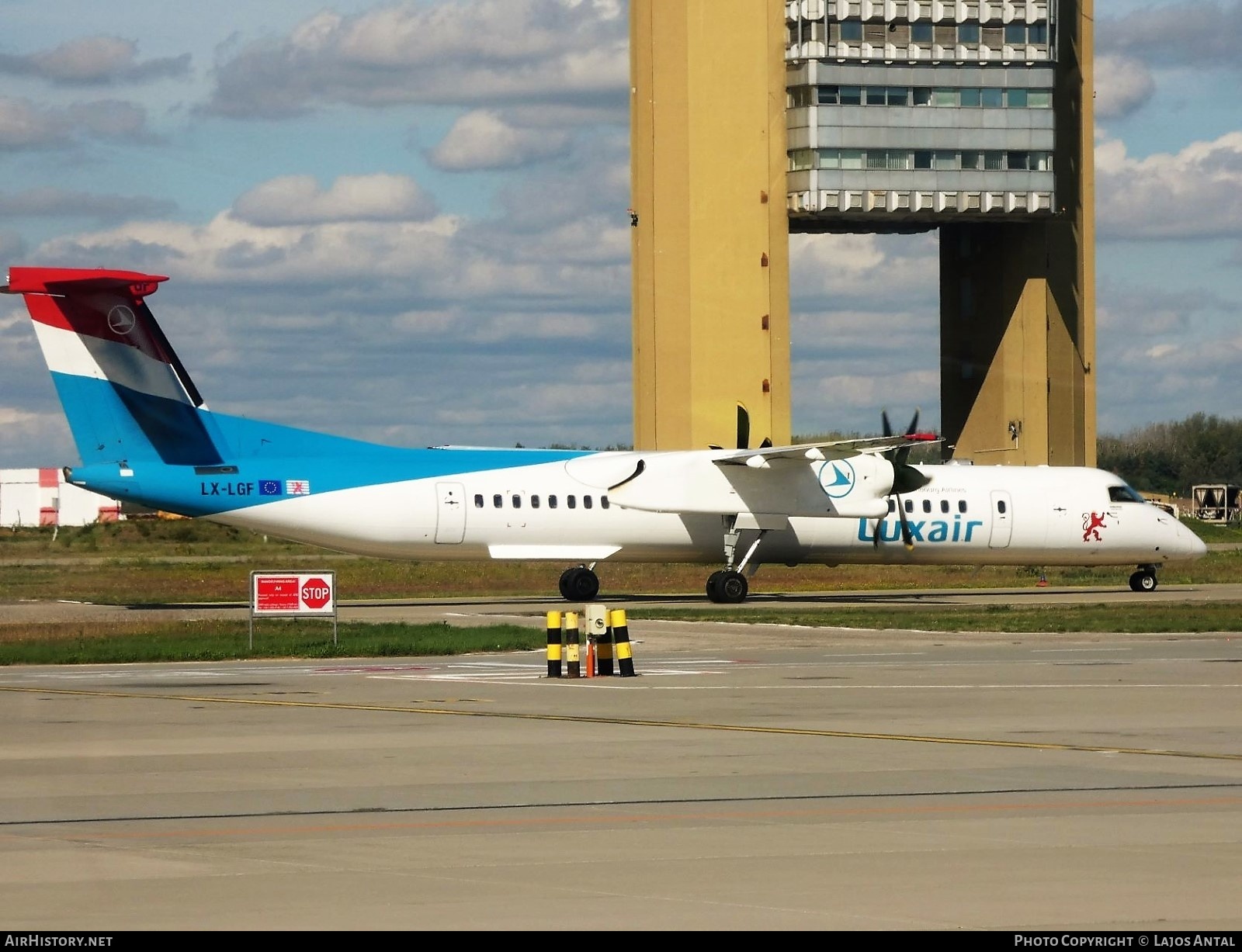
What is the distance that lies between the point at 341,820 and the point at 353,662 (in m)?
15.4

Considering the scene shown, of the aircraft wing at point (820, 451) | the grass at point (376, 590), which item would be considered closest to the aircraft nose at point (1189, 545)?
the grass at point (376, 590)

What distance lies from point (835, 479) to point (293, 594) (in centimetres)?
1697

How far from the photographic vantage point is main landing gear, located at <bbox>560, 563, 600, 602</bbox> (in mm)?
43344

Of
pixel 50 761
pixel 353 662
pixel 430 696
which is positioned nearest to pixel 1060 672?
pixel 430 696

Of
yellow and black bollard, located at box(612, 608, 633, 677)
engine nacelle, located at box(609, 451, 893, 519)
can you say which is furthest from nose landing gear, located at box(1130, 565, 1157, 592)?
yellow and black bollard, located at box(612, 608, 633, 677)

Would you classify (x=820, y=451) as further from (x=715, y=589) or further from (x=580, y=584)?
(x=580, y=584)

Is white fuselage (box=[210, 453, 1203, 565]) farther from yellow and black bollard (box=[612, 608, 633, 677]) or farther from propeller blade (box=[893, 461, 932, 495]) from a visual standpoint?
yellow and black bollard (box=[612, 608, 633, 677])

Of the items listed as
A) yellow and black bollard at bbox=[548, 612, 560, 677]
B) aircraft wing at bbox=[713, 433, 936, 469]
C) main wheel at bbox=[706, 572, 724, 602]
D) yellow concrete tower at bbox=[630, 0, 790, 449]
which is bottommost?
yellow and black bollard at bbox=[548, 612, 560, 677]

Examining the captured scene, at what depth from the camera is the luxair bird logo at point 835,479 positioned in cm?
4272

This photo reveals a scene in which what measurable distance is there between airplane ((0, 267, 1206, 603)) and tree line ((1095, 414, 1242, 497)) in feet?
288

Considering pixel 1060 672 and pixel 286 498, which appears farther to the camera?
pixel 286 498

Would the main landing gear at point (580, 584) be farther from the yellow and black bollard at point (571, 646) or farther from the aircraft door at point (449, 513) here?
the yellow and black bollard at point (571, 646)

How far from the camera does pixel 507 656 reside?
28.6 metres

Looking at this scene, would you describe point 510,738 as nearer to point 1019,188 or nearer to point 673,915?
point 673,915
